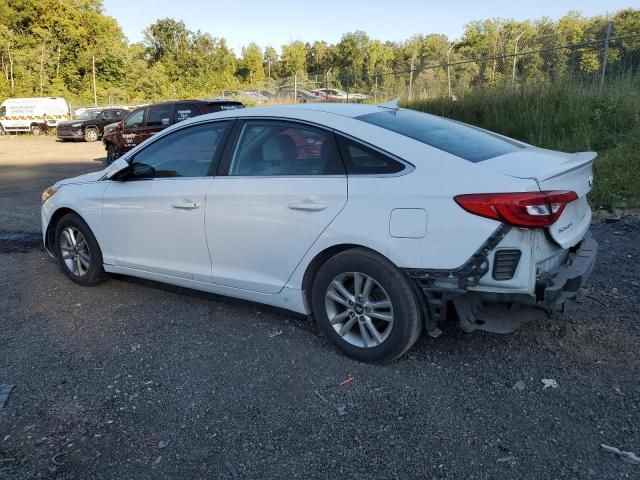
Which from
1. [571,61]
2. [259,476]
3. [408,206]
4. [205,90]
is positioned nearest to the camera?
[259,476]

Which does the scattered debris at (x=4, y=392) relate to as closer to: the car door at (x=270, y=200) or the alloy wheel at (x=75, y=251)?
the car door at (x=270, y=200)

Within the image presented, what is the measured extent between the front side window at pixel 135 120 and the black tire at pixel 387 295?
13.1 meters

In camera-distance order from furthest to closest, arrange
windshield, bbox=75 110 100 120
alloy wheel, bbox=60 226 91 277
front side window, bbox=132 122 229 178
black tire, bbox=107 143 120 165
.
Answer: windshield, bbox=75 110 100 120 < black tire, bbox=107 143 120 165 < alloy wheel, bbox=60 226 91 277 < front side window, bbox=132 122 229 178

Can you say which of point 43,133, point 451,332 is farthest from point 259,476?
point 43,133

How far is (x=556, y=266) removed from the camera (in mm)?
3215

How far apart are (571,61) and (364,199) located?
10451mm

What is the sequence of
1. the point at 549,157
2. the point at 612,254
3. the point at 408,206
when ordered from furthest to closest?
the point at 612,254 < the point at 549,157 < the point at 408,206

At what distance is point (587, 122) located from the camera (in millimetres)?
9617

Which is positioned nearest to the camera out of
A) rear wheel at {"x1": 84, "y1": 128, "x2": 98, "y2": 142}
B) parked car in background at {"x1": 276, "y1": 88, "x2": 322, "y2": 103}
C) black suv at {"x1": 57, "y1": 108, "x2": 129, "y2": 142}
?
black suv at {"x1": 57, "y1": 108, "x2": 129, "y2": 142}

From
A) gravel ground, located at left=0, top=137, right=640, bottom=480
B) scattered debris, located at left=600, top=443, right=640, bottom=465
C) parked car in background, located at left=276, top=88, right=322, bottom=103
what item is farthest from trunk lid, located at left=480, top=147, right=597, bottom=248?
parked car in background, located at left=276, top=88, right=322, bottom=103

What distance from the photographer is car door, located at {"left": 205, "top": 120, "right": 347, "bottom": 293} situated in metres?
3.55

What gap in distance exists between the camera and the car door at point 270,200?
355 cm

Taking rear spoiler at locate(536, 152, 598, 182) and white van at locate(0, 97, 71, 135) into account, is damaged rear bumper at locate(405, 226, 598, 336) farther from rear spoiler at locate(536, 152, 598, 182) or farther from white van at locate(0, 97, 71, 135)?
white van at locate(0, 97, 71, 135)

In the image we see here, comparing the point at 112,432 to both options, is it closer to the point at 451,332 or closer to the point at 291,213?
the point at 291,213
